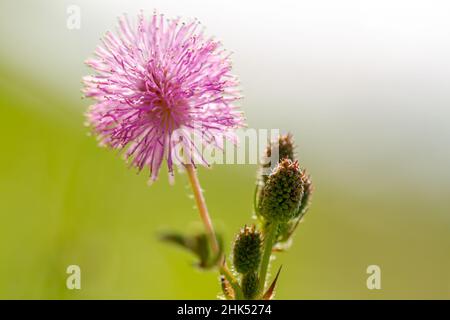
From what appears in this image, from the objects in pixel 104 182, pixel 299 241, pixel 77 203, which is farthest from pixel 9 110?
pixel 299 241

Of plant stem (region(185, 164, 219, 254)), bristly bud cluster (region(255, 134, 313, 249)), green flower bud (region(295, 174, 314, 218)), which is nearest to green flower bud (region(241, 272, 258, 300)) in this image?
plant stem (region(185, 164, 219, 254))

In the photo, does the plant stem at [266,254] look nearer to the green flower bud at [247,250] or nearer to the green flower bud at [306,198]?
the green flower bud at [247,250]

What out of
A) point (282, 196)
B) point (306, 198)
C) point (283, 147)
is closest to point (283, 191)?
point (282, 196)

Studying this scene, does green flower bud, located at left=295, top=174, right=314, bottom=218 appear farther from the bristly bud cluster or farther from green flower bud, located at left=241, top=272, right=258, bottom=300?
green flower bud, located at left=241, top=272, right=258, bottom=300

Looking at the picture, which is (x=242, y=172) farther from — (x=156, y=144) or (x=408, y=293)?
(x=156, y=144)

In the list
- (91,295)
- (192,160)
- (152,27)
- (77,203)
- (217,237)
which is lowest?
(91,295)

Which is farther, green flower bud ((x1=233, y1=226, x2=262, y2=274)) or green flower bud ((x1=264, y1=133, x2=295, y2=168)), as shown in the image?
green flower bud ((x1=264, y1=133, x2=295, y2=168))
